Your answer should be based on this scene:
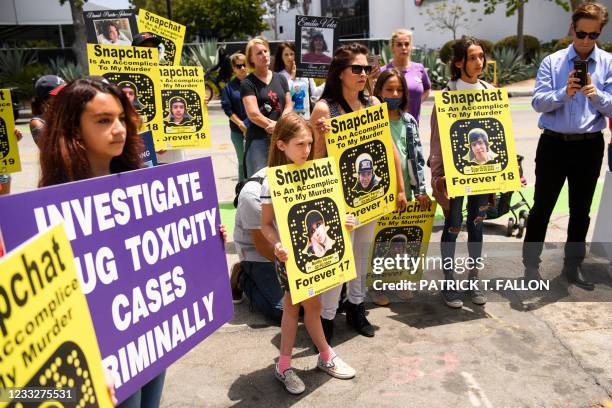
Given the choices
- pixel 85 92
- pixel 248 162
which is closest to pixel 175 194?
pixel 85 92

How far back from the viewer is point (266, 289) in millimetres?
3779

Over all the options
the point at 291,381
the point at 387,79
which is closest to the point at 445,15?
the point at 387,79

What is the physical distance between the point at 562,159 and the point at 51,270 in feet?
12.4

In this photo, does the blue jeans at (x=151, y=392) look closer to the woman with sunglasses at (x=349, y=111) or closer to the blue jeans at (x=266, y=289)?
the woman with sunglasses at (x=349, y=111)

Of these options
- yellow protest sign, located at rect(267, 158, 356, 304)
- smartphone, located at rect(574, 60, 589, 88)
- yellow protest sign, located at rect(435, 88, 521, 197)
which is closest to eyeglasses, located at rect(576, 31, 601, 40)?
smartphone, located at rect(574, 60, 589, 88)

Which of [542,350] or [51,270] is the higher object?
Answer: [51,270]

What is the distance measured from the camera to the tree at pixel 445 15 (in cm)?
3656

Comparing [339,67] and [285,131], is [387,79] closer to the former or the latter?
[339,67]

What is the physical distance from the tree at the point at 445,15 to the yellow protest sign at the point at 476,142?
113 ft

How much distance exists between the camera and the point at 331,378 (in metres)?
3.06

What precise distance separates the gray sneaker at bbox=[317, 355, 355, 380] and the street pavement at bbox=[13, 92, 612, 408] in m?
0.04

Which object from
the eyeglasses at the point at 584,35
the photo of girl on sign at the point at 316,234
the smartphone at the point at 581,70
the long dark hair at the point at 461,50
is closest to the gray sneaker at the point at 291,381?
the photo of girl on sign at the point at 316,234

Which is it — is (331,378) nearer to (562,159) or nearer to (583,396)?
(583,396)

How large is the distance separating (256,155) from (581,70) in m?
2.64
